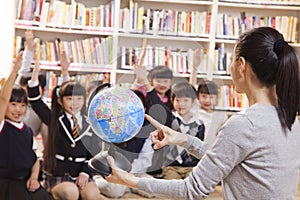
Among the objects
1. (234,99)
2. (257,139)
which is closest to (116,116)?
(257,139)

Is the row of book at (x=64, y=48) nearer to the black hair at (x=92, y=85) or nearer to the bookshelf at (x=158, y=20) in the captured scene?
the bookshelf at (x=158, y=20)

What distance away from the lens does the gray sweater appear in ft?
4.84

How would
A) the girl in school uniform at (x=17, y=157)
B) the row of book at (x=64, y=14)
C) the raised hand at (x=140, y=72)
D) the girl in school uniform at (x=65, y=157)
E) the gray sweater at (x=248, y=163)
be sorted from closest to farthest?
the gray sweater at (x=248, y=163) → the raised hand at (x=140, y=72) → the girl in school uniform at (x=17, y=157) → the girl in school uniform at (x=65, y=157) → the row of book at (x=64, y=14)

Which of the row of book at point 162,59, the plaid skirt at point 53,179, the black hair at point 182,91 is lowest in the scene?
the plaid skirt at point 53,179

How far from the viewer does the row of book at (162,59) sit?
202 centimetres

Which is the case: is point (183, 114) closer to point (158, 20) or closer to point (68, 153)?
point (68, 153)

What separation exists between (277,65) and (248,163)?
286 mm

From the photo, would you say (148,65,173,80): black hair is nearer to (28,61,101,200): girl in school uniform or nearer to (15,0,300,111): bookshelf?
(28,61,101,200): girl in school uniform

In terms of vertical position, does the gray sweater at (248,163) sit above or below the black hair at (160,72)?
below

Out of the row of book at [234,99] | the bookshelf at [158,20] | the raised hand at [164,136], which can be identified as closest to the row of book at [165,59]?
the raised hand at [164,136]

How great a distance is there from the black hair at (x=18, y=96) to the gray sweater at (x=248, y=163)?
1985mm

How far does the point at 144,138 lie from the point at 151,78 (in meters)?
0.23

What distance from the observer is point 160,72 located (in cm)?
203

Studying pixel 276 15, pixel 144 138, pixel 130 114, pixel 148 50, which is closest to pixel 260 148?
pixel 130 114
